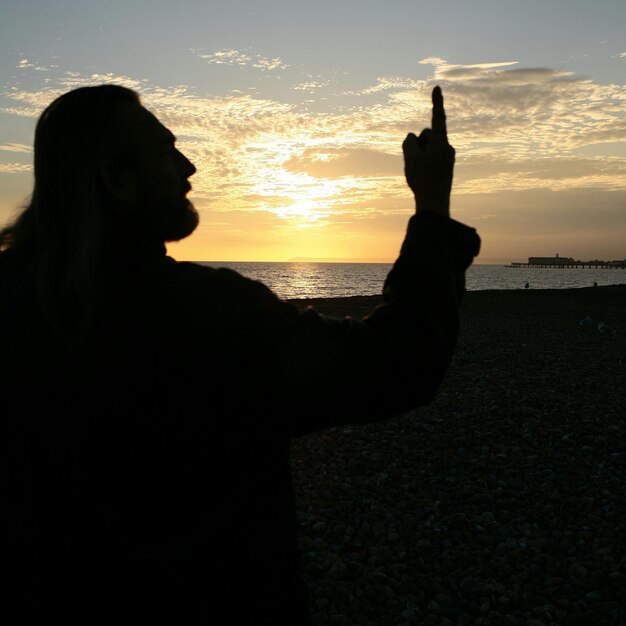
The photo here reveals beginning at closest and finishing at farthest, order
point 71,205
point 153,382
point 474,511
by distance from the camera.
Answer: point 153,382 < point 71,205 < point 474,511

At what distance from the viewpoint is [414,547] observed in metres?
4.95

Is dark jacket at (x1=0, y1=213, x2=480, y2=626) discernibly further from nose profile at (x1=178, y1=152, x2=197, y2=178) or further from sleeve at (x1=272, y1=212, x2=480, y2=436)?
nose profile at (x1=178, y1=152, x2=197, y2=178)

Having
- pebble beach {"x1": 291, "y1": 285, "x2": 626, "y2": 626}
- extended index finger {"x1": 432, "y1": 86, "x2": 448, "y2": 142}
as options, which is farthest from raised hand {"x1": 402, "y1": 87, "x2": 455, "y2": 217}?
pebble beach {"x1": 291, "y1": 285, "x2": 626, "y2": 626}

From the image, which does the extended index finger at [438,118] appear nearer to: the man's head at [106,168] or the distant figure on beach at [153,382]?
the distant figure on beach at [153,382]

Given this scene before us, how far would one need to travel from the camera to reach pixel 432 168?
1415 millimetres

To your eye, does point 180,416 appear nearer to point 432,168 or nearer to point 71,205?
point 71,205

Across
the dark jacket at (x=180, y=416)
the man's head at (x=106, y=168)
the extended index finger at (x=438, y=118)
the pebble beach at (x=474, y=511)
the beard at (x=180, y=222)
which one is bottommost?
the pebble beach at (x=474, y=511)

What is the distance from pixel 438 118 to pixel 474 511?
16.2 ft

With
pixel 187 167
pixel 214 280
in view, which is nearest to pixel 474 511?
pixel 187 167

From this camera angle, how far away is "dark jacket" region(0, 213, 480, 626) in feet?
3.77

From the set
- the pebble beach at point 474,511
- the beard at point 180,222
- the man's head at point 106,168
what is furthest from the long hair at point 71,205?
the pebble beach at point 474,511

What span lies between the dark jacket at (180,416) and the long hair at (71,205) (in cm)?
5

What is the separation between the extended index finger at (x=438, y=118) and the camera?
1.45 meters

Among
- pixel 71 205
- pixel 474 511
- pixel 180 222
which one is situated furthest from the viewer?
pixel 474 511
